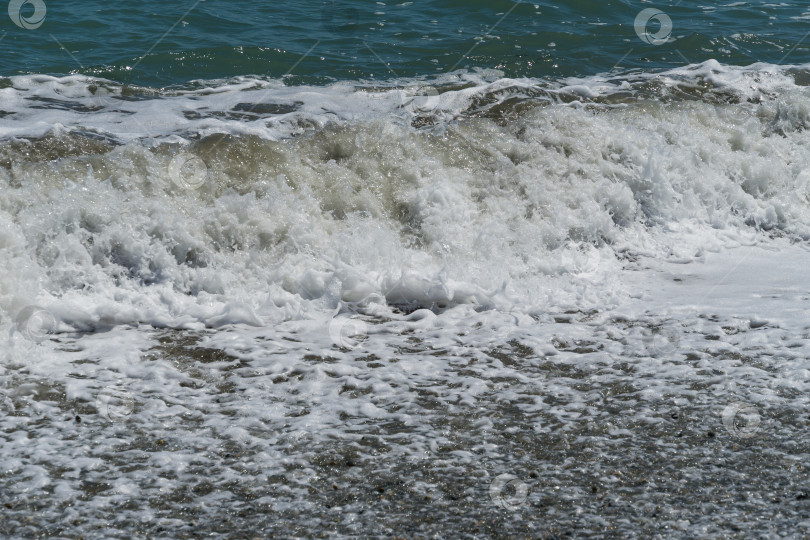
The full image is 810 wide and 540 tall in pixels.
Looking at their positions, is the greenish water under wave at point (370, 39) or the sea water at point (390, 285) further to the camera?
the greenish water under wave at point (370, 39)

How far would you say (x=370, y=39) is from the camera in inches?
464

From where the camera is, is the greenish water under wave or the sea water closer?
the sea water

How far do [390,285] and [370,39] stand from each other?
6.20 meters

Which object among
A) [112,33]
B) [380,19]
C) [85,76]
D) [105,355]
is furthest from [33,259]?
[380,19]

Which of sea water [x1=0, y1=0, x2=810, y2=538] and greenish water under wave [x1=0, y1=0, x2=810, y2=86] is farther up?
greenish water under wave [x1=0, y1=0, x2=810, y2=86]

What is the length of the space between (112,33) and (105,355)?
713 centimetres

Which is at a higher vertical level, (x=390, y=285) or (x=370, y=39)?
(x=370, y=39)

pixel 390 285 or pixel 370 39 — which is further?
pixel 370 39

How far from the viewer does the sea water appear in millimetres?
4086

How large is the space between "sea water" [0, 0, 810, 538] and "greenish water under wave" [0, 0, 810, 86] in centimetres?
7

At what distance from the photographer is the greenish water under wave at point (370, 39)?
34.7 feet

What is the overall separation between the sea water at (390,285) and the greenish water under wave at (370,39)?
0.07m

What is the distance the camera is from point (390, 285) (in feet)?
21.4

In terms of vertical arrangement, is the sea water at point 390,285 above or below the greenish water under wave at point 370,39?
below
